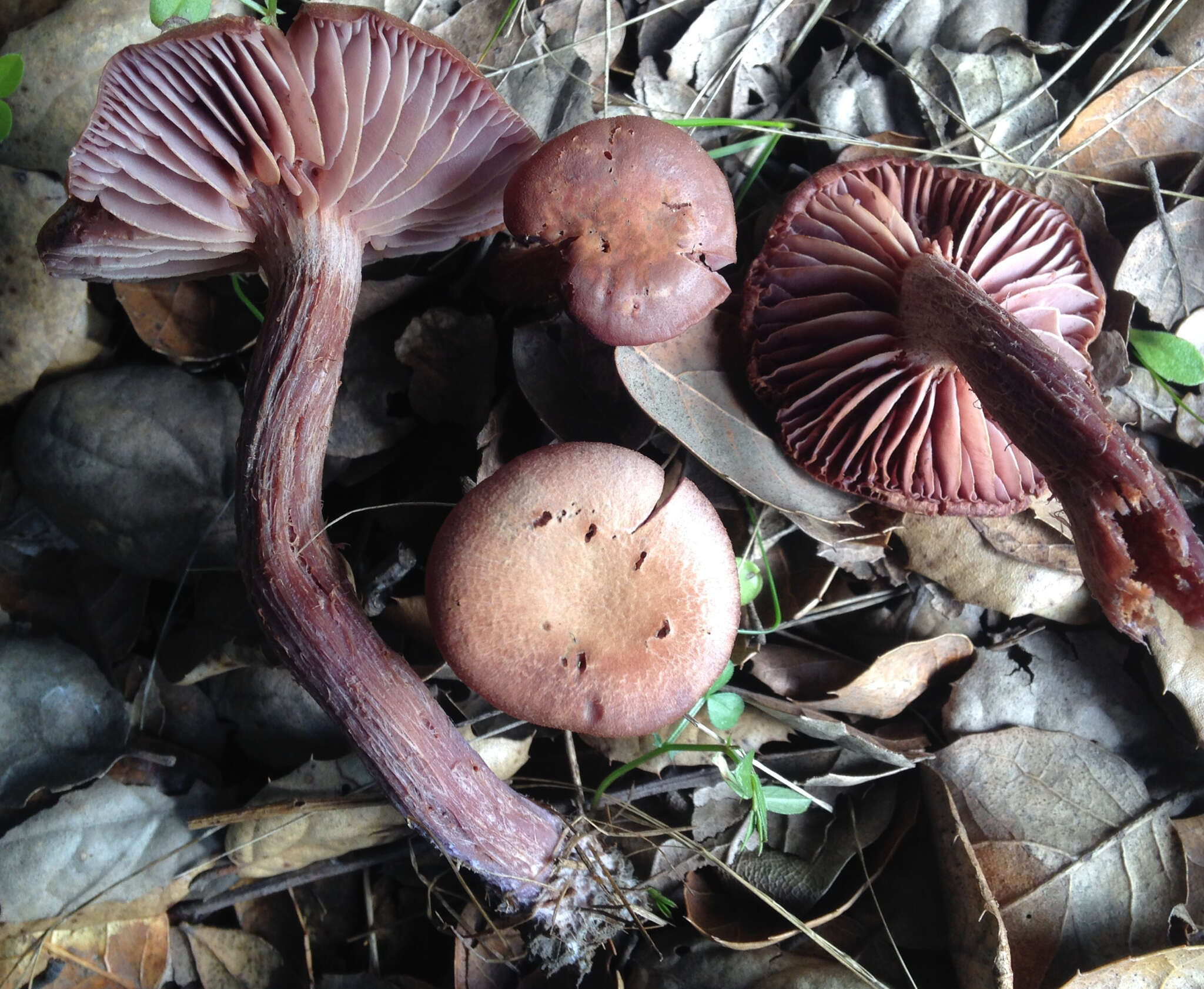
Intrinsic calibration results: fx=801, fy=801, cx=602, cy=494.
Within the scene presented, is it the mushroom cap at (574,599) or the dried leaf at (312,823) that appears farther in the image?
the dried leaf at (312,823)

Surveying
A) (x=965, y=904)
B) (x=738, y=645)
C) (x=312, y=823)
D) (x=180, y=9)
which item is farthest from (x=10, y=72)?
(x=965, y=904)

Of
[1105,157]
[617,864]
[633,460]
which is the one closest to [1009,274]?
[1105,157]

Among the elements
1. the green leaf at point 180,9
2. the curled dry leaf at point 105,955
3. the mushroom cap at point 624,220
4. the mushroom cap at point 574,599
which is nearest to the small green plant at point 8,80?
the green leaf at point 180,9

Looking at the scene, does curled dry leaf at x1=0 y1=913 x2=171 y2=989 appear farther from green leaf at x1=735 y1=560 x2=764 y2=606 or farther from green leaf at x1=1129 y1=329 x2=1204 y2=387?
green leaf at x1=1129 y1=329 x2=1204 y2=387

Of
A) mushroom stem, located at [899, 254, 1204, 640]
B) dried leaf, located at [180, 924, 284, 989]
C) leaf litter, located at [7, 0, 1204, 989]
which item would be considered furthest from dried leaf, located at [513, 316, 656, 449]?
dried leaf, located at [180, 924, 284, 989]

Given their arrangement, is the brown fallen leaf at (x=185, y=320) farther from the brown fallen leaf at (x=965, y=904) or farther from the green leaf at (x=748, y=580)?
the brown fallen leaf at (x=965, y=904)

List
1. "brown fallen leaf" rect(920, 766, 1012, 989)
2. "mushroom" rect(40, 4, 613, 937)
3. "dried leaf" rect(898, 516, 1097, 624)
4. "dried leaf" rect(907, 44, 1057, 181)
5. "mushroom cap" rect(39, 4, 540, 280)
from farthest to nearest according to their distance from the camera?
"dried leaf" rect(907, 44, 1057, 181), "dried leaf" rect(898, 516, 1097, 624), "brown fallen leaf" rect(920, 766, 1012, 989), "mushroom" rect(40, 4, 613, 937), "mushroom cap" rect(39, 4, 540, 280)
